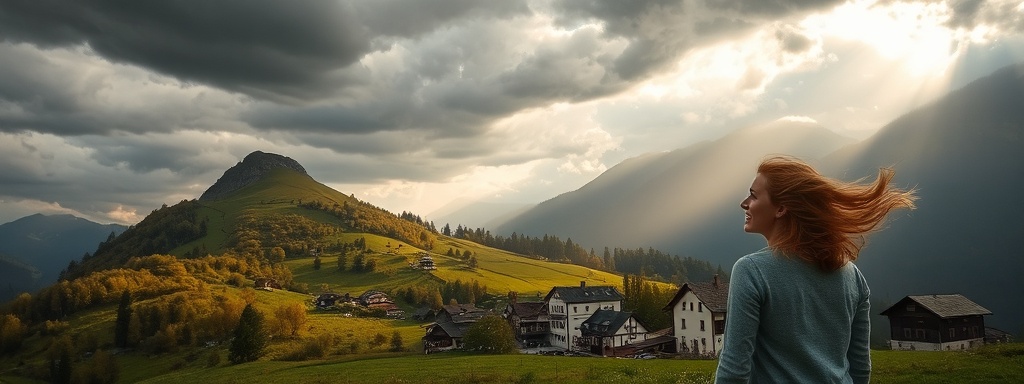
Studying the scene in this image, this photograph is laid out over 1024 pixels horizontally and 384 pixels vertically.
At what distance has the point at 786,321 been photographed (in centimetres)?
412

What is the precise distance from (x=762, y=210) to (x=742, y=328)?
1018 millimetres

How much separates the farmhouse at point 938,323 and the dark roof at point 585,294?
1707 inches

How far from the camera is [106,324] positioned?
126 m

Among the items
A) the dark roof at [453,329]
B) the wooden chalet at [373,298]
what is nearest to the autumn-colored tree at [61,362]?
the dark roof at [453,329]

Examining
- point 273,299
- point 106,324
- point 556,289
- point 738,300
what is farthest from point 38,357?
point 738,300

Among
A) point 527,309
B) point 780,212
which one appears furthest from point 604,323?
point 780,212

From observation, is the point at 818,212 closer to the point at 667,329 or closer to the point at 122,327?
the point at 667,329

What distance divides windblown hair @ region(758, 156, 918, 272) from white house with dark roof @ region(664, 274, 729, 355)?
69264 mm

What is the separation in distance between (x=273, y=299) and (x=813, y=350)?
159058mm

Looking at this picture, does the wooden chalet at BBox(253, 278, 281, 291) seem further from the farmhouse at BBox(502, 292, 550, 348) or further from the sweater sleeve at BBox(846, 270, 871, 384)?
the sweater sleeve at BBox(846, 270, 871, 384)

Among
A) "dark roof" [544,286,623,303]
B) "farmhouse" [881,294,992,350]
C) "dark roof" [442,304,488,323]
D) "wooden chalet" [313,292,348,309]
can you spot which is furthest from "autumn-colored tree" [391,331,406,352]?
"wooden chalet" [313,292,348,309]

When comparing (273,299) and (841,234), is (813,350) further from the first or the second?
(273,299)

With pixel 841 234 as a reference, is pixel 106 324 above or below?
below

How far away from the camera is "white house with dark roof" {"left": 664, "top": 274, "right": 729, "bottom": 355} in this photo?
230 feet
